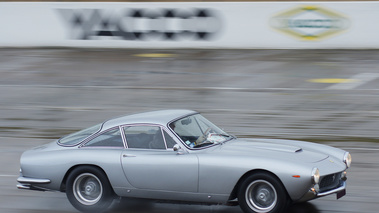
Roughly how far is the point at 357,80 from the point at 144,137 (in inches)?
473

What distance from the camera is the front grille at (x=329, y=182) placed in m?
5.83

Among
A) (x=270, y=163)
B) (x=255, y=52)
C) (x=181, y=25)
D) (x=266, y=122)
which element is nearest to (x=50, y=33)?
(x=181, y=25)

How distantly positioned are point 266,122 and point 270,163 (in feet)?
21.3

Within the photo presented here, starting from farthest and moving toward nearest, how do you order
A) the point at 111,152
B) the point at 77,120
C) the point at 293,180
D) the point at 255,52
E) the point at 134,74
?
the point at 255,52, the point at 134,74, the point at 77,120, the point at 111,152, the point at 293,180

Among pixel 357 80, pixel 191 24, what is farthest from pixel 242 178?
pixel 191 24

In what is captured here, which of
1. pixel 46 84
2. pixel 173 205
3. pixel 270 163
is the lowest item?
pixel 173 205

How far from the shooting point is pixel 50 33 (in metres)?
24.1

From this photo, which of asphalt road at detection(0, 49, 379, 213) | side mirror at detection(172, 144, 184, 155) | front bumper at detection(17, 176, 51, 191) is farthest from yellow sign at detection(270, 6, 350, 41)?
front bumper at detection(17, 176, 51, 191)

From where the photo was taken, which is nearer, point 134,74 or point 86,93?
point 86,93

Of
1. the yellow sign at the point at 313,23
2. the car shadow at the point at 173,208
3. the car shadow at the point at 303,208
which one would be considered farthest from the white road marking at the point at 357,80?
the car shadow at the point at 173,208

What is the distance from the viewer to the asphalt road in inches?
300

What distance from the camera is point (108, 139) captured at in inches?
261

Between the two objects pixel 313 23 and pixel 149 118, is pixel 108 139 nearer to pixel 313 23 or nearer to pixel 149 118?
pixel 149 118

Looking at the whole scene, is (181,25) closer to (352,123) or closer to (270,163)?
(352,123)
